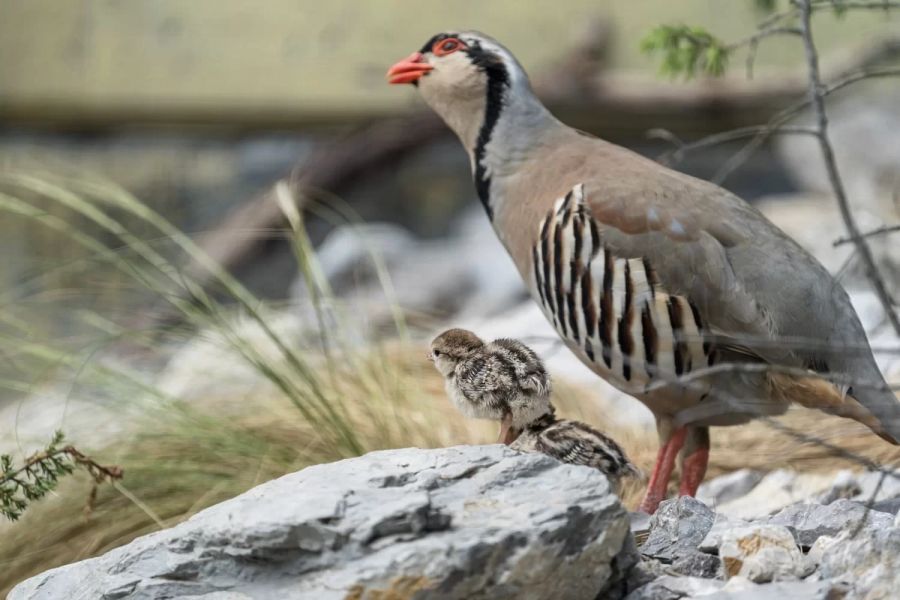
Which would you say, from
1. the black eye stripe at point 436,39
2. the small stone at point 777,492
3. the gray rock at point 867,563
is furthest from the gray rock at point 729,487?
the gray rock at point 867,563

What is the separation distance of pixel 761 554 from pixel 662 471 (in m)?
1.10

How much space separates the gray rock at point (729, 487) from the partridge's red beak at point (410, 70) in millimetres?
1579

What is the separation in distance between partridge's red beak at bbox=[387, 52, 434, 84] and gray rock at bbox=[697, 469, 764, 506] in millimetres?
1579

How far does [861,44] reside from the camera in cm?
822

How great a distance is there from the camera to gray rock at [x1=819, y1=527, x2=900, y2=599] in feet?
7.04

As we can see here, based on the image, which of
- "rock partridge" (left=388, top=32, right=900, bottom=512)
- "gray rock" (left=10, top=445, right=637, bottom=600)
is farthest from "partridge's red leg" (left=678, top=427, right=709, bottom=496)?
"gray rock" (left=10, top=445, right=637, bottom=600)

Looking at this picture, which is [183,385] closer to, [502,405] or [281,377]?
[281,377]

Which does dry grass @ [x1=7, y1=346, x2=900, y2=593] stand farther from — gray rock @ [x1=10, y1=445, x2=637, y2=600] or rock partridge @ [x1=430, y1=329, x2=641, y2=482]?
gray rock @ [x1=10, y1=445, x2=637, y2=600]

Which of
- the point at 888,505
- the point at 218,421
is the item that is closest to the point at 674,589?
the point at 888,505

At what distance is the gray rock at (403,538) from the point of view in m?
2.06

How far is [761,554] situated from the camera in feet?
7.48

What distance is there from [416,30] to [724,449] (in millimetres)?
5251

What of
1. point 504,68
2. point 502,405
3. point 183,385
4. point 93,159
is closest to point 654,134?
point 504,68

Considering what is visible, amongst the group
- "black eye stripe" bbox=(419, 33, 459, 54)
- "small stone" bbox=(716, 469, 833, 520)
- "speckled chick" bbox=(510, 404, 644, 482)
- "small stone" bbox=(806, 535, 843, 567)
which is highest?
"black eye stripe" bbox=(419, 33, 459, 54)
